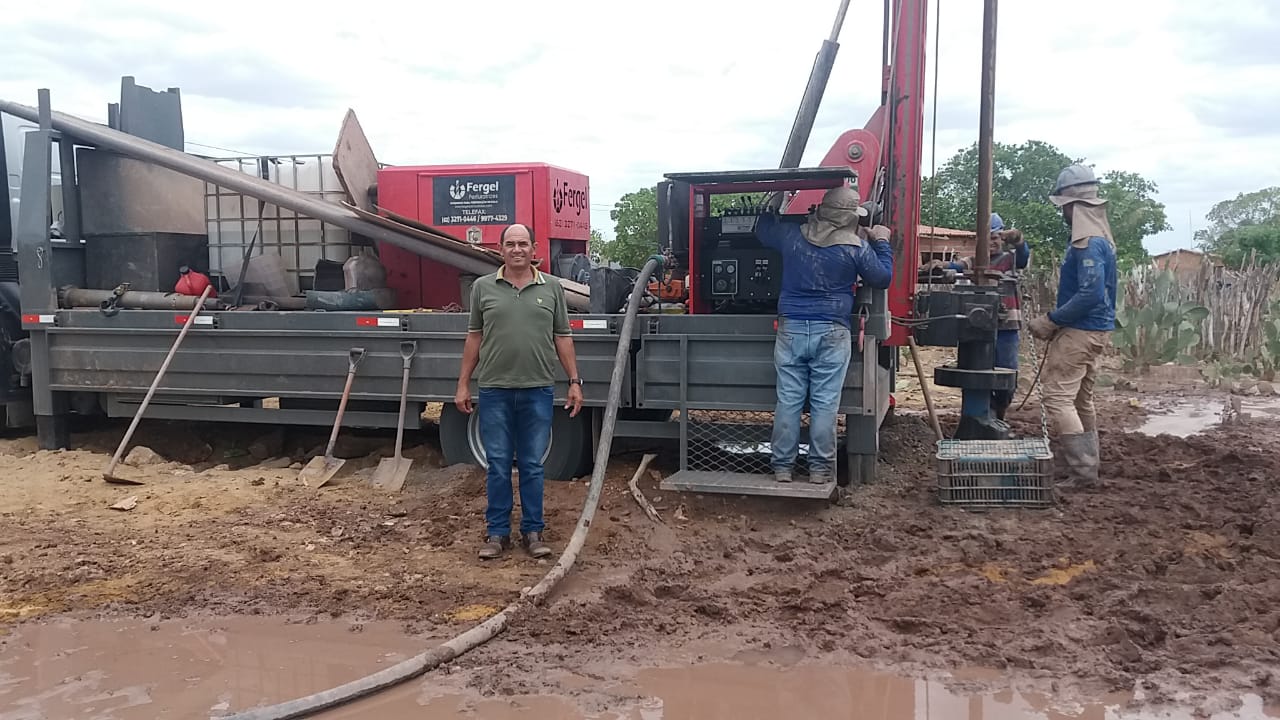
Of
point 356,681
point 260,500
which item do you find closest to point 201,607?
point 356,681

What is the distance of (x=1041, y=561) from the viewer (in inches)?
203

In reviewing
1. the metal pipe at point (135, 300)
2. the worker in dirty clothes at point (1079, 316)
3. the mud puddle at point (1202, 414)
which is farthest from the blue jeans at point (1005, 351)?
the metal pipe at point (135, 300)

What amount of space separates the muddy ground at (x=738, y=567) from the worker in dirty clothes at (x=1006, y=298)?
34.8 inches

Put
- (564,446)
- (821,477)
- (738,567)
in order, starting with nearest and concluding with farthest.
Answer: (738,567)
(821,477)
(564,446)

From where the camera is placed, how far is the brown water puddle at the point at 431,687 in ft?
12.1

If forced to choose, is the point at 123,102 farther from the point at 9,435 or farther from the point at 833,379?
the point at 833,379

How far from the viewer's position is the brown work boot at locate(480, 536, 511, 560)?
5.48m

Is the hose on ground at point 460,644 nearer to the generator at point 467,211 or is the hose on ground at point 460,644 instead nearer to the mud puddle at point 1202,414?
the generator at point 467,211

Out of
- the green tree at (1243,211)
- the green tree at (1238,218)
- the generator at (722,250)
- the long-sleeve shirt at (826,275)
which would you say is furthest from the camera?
the green tree at (1243,211)

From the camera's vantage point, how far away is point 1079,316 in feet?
21.2

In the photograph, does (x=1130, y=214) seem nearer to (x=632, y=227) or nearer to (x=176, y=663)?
(x=632, y=227)

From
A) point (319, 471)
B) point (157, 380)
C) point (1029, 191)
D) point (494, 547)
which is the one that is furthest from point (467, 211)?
point (1029, 191)

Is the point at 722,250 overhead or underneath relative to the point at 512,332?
overhead

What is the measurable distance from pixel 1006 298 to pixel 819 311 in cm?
194
